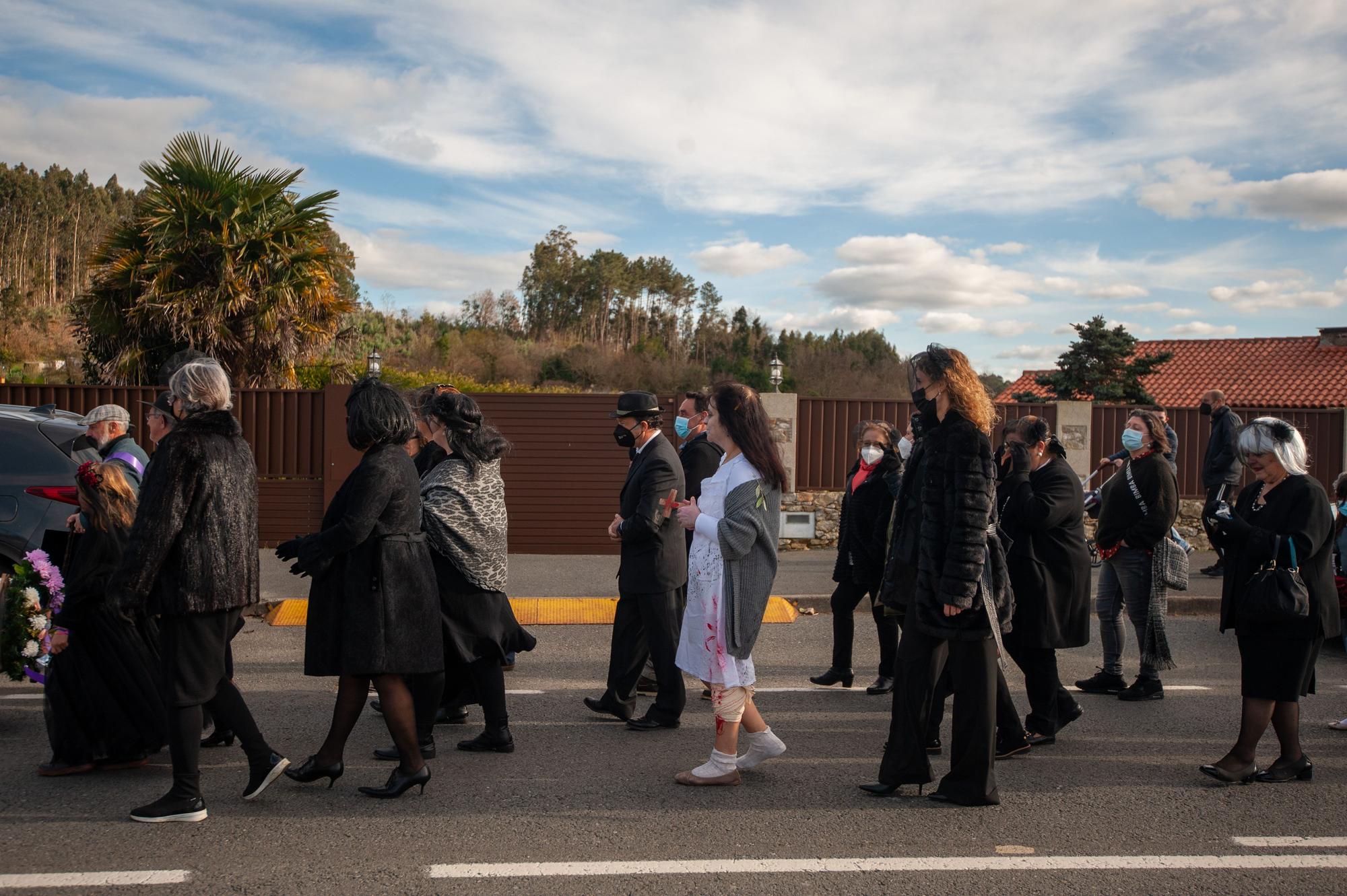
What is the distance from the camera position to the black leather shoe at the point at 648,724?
5777mm

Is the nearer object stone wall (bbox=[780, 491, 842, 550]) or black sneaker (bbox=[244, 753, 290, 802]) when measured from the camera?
black sneaker (bbox=[244, 753, 290, 802])

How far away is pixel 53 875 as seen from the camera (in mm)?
3701

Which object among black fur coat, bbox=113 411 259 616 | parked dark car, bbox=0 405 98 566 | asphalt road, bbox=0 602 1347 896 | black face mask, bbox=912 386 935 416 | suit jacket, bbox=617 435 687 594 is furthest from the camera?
parked dark car, bbox=0 405 98 566

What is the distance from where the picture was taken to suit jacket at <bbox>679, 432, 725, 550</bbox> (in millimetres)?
6617

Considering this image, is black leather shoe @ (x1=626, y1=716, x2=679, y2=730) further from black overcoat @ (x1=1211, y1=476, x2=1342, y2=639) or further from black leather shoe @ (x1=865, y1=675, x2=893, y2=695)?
black overcoat @ (x1=1211, y1=476, x2=1342, y2=639)

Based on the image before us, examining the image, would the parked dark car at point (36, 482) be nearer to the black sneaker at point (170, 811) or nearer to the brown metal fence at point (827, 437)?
the black sneaker at point (170, 811)

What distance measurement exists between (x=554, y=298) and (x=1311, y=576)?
6183 centimetres

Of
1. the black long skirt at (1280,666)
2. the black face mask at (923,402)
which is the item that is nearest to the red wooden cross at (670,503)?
the black face mask at (923,402)

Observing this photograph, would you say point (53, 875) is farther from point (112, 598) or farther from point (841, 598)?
point (841, 598)

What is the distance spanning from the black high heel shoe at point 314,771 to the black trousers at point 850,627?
10.9ft

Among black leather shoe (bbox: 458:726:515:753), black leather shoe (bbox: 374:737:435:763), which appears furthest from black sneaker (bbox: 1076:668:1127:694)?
black leather shoe (bbox: 374:737:435:763)

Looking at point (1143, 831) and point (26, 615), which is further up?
point (26, 615)

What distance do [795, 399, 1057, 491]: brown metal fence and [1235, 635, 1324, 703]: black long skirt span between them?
355 inches

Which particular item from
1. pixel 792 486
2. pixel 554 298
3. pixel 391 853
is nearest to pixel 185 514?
pixel 391 853
